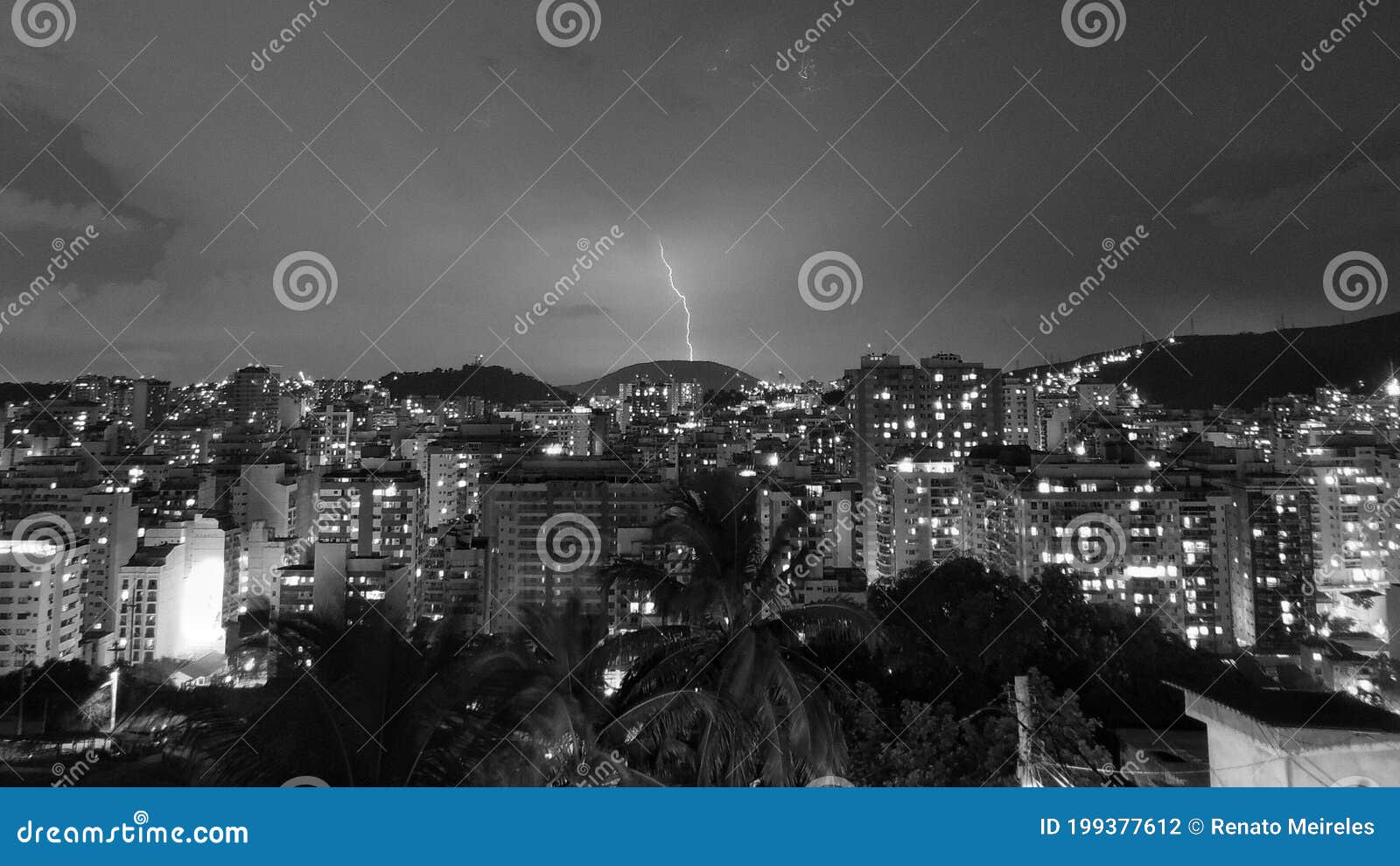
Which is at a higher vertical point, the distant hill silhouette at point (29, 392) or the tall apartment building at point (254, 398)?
the tall apartment building at point (254, 398)

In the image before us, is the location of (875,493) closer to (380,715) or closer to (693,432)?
(693,432)

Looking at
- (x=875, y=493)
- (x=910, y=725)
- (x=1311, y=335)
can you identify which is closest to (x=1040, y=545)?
(x=875, y=493)

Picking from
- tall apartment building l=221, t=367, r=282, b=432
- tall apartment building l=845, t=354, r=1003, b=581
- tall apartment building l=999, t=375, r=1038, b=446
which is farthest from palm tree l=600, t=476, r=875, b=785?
tall apartment building l=221, t=367, r=282, b=432

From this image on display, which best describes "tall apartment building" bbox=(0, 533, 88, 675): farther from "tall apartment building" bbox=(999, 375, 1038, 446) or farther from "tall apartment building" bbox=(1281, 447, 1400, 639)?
"tall apartment building" bbox=(999, 375, 1038, 446)

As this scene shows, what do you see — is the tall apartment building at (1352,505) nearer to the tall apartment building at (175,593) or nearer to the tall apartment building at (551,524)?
the tall apartment building at (551,524)

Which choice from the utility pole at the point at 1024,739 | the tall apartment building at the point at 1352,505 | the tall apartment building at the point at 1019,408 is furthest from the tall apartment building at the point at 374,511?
the tall apartment building at the point at 1352,505

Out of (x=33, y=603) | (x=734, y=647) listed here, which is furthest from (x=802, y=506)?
(x=33, y=603)
